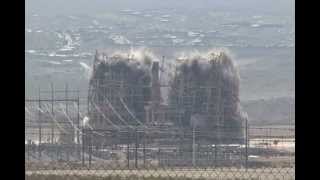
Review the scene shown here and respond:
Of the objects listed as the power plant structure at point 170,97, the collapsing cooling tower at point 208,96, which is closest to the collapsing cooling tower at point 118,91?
the power plant structure at point 170,97

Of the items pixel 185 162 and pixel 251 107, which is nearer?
pixel 185 162

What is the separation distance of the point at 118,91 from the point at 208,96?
881mm

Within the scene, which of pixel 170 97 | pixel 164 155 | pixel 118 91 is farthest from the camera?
pixel 170 97

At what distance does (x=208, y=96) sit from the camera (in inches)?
A: 242

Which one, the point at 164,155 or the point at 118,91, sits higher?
the point at 118,91

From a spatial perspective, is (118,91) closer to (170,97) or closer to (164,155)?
(170,97)

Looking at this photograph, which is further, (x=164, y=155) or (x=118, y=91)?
(x=118, y=91)

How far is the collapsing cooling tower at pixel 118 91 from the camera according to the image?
589cm

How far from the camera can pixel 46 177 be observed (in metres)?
3.31

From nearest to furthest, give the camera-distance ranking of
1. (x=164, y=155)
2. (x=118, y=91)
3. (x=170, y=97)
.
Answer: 1. (x=164, y=155)
2. (x=118, y=91)
3. (x=170, y=97)

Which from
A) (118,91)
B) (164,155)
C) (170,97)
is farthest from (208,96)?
(164,155)
